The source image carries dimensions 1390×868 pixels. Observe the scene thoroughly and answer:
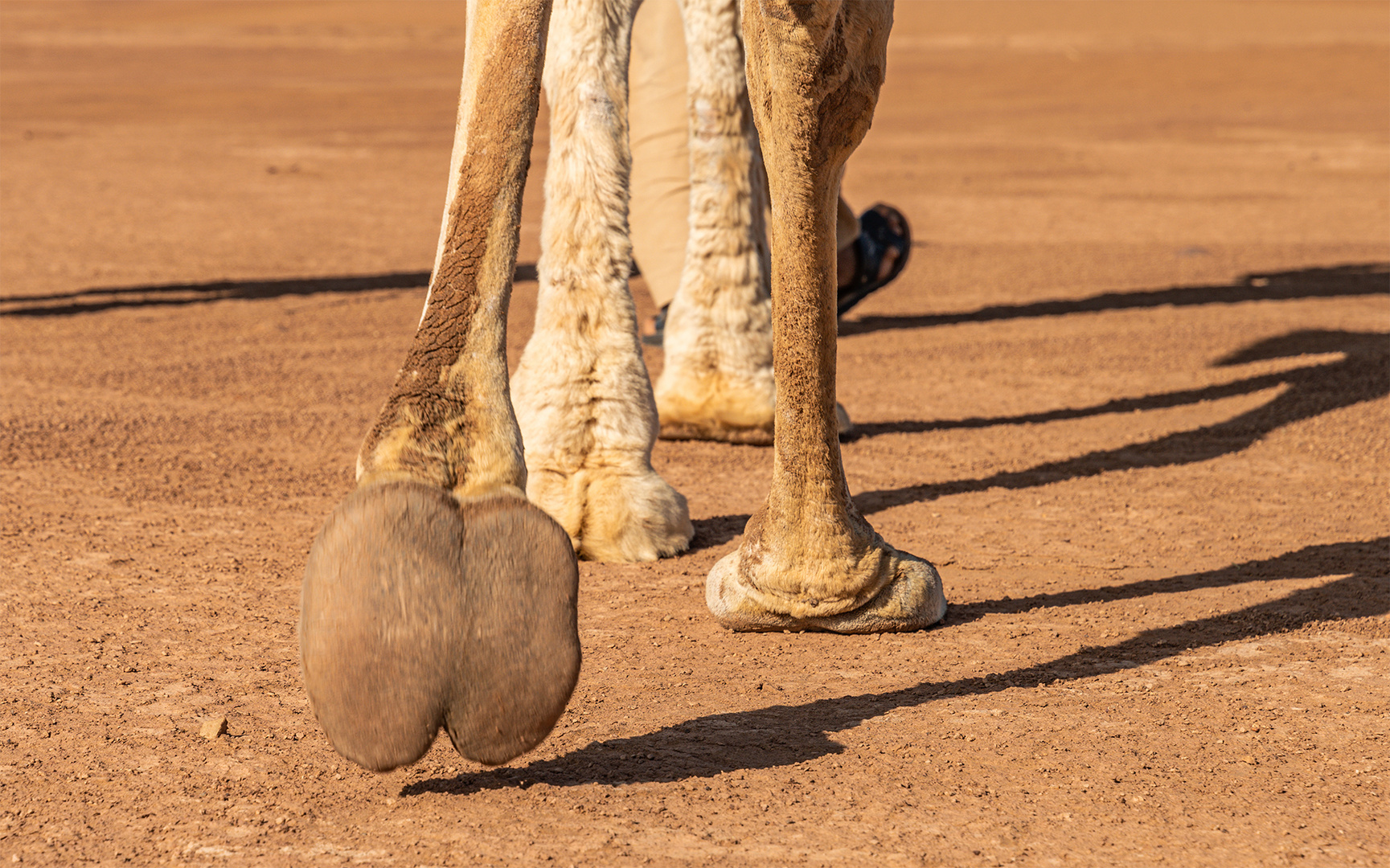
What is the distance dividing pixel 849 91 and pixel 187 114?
2046 centimetres

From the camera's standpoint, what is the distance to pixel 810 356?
287cm

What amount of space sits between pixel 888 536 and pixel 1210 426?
6.10 feet

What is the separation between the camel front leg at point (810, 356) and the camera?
2.82 m

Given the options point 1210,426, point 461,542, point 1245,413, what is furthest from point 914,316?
point 461,542

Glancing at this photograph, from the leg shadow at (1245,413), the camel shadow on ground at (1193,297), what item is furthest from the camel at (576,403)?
the camel shadow on ground at (1193,297)

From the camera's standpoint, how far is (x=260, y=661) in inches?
115

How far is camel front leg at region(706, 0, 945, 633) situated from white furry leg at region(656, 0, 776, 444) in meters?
1.54

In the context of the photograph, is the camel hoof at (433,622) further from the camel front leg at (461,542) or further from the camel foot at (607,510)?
the camel foot at (607,510)

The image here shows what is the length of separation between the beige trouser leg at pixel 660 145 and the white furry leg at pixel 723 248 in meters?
0.92

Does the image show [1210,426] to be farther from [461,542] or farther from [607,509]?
[461,542]

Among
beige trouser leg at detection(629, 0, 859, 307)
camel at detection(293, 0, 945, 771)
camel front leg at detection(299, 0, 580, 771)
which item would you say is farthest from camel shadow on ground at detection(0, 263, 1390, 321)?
camel front leg at detection(299, 0, 580, 771)

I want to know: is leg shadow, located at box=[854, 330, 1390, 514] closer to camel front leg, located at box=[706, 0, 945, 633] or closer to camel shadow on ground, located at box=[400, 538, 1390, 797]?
camel shadow on ground, located at box=[400, 538, 1390, 797]

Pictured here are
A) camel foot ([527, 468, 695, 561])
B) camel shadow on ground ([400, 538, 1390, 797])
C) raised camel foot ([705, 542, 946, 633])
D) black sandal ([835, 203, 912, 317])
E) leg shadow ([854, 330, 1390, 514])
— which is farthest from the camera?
black sandal ([835, 203, 912, 317])

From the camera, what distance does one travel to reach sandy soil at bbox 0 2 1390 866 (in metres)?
2.23
